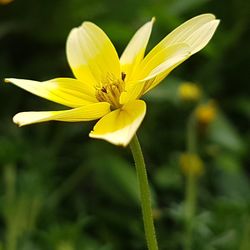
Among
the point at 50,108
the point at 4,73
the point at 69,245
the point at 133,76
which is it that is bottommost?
the point at 69,245

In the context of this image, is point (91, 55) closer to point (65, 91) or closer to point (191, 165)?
point (65, 91)

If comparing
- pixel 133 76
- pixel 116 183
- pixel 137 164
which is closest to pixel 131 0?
pixel 116 183

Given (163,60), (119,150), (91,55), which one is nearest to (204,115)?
(119,150)

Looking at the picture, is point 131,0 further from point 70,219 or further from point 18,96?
point 70,219

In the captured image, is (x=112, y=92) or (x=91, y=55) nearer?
(x=112, y=92)

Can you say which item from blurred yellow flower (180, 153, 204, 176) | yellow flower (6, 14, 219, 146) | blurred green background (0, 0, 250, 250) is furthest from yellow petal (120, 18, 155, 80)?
blurred yellow flower (180, 153, 204, 176)

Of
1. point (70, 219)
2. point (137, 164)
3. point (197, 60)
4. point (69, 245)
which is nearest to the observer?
point (137, 164)
